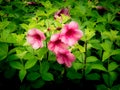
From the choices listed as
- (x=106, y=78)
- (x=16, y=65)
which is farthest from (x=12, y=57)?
(x=106, y=78)

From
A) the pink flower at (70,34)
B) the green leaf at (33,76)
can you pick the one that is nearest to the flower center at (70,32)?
the pink flower at (70,34)

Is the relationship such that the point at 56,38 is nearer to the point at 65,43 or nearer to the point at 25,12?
the point at 65,43

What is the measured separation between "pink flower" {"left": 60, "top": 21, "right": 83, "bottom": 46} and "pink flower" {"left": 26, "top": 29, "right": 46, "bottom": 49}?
0.15 m

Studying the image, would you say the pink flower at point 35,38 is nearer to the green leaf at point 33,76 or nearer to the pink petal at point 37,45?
the pink petal at point 37,45

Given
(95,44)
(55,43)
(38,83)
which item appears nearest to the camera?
(55,43)

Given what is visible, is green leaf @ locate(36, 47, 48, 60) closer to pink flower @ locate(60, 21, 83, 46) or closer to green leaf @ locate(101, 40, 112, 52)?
pink flower @ locate(60, 21, 83, 46)

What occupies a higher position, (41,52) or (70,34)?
(70,34)

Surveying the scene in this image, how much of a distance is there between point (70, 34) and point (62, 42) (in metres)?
0.08

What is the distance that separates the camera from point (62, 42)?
1.49 m

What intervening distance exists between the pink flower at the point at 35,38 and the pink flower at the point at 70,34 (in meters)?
0.15

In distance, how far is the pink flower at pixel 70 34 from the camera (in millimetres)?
1438

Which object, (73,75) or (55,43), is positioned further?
(73,75)

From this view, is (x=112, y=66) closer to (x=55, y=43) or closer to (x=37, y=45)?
(x=55, y=43)

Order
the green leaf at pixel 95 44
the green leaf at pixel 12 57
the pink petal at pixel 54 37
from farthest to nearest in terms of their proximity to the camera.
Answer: the green leaf at pixel 95 44 < the green leaf at pixel 12 57 < the pink petal at pixel 54 37
